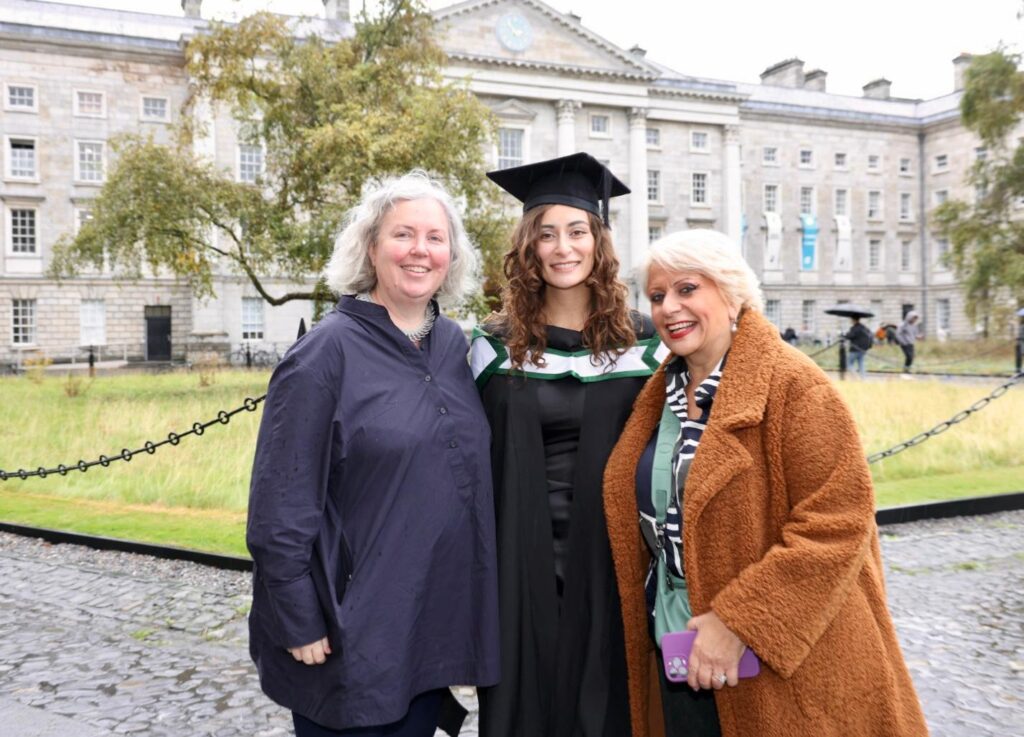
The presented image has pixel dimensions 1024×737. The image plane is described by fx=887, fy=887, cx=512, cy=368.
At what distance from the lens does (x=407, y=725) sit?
256 centimetres

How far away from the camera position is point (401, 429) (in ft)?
8.00

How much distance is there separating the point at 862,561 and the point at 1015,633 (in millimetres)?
3373

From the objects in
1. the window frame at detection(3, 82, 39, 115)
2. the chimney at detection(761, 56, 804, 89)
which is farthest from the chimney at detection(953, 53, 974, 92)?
the window frame at detection(3, 82, 39, 115)

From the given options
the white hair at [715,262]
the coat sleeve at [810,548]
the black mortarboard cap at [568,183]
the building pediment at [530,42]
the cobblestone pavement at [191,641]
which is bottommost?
the cobblestone pavement at [191,641]

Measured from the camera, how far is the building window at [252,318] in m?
40.5

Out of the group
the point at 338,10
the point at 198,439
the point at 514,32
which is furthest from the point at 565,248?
the point at 338,10

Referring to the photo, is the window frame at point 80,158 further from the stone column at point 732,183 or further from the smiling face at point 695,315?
the smiling face at point 695,315

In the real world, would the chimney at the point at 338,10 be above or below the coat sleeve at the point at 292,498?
above

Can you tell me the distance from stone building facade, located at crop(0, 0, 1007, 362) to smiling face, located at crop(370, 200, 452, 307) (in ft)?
79.8

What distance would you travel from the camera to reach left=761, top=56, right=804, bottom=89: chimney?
6003 centimetres

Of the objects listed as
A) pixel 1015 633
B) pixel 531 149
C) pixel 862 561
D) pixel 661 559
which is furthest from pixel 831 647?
pixel 531 149

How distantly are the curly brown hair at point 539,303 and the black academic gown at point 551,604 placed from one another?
247mm

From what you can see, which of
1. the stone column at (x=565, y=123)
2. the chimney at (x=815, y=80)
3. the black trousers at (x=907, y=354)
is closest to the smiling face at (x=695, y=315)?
the black trousers at (x=907, y=354)

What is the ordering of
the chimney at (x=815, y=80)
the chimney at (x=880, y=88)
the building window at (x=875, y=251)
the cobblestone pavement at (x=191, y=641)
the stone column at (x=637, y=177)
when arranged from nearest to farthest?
1. the cobblestone pavement at (x=191, y=641)
2. the stone column at (x=637, y=177)
3. the building window at (x=875, y=251)
4. the chimney at (x=815, y=80)
5. the chimney at (x=880, y=88)
